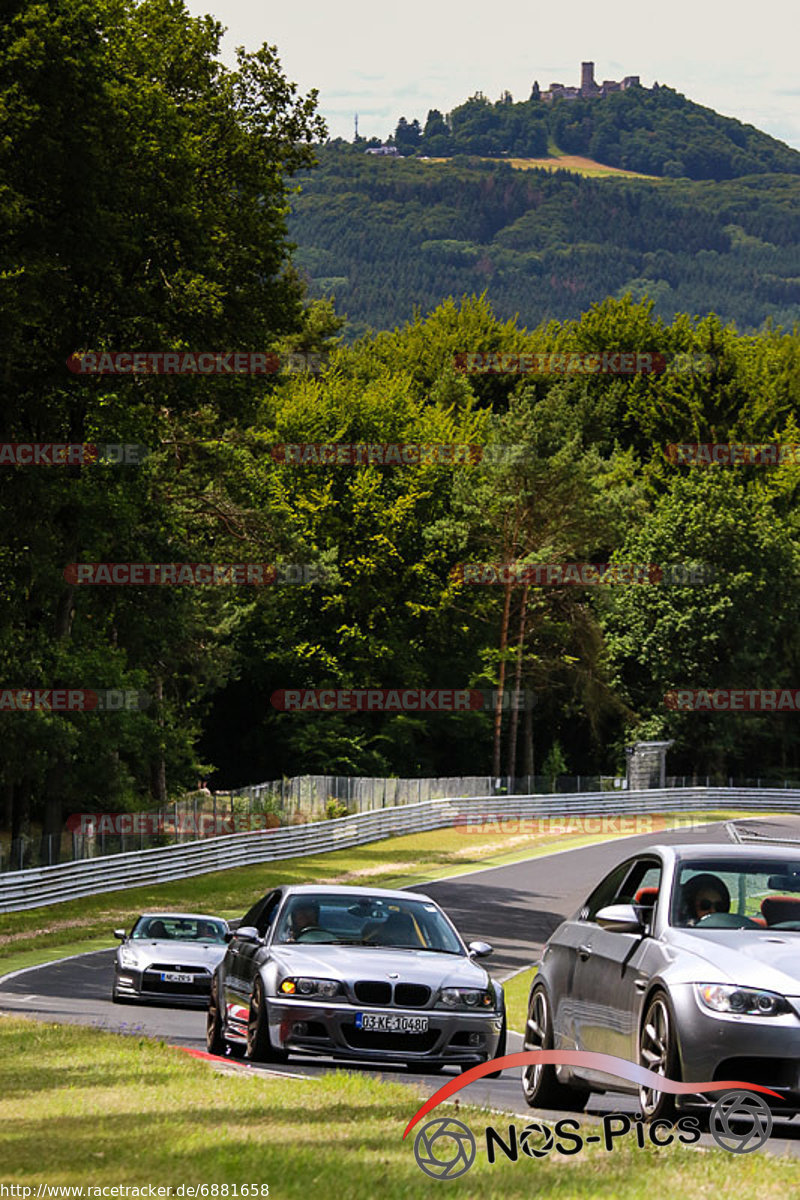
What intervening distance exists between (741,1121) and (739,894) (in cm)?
147

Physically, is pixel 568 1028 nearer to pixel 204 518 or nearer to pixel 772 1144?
pixel 772 1144

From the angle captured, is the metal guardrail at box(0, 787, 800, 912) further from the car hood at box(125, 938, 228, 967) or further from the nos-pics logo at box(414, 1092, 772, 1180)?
the nos-pics logo at box(414, 1092, 772, 1180)

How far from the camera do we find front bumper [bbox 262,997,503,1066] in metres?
12.9

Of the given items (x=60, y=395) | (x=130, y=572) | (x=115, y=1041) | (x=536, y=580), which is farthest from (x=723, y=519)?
(x=115, y=1041)

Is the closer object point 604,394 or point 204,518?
point 204,518

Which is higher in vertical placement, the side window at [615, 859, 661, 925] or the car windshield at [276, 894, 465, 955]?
the side window at [615, 859, 661, 925]

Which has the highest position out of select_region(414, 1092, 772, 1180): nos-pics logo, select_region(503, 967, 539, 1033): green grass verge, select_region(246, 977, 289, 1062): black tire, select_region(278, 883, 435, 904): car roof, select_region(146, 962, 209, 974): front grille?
select_region(414, 1092, 772, 1180): nos-pics logo

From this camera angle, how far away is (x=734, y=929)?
955 centimetres

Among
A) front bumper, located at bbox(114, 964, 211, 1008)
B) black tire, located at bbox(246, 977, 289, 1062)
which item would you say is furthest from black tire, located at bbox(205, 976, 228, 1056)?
front bumper, located at bbox(114, 964, 211, 1008)

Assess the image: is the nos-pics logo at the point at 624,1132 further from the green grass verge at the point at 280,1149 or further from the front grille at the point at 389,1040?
the front grille at the point at 389,1040

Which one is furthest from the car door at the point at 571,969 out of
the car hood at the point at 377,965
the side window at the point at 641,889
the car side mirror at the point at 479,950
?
the car side mirror at the point at 479,950

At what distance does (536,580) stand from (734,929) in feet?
236

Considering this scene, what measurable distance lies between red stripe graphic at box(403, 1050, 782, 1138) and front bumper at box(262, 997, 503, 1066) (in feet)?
7.60

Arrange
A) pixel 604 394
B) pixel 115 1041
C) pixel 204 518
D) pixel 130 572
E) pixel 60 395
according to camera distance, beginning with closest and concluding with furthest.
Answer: pixel 115 1041
pixel 60 395
pixel 130 572
pixel 204 518
pixel 604 394
